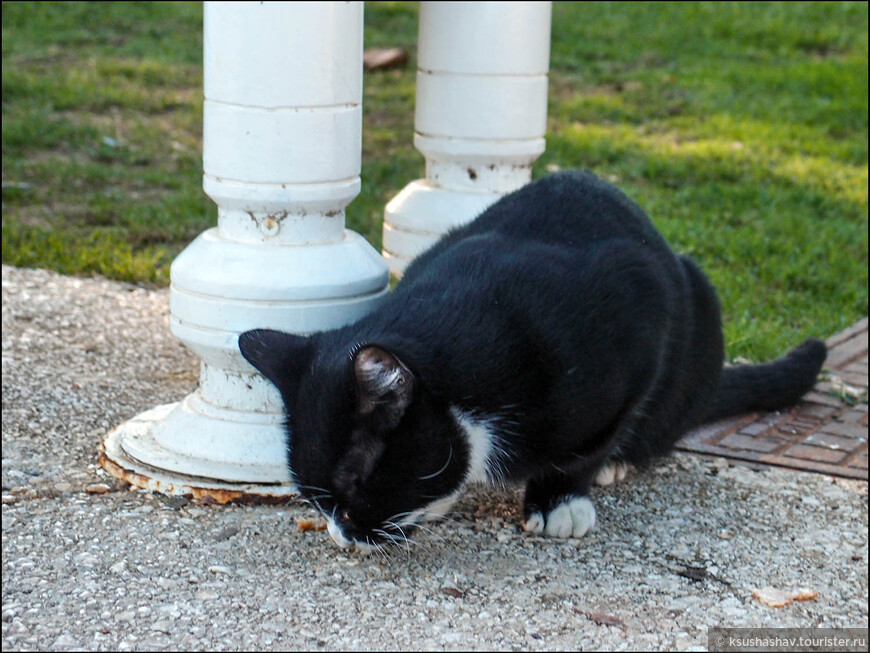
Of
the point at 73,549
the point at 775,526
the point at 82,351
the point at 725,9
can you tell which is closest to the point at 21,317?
the point at 82,351

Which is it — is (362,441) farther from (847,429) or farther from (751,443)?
(847,429)

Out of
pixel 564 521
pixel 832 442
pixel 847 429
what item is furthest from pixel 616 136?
pixel 564 521

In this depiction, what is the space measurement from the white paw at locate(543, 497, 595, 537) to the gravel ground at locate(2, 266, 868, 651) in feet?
0.13

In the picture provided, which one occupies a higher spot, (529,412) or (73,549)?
(529,412)

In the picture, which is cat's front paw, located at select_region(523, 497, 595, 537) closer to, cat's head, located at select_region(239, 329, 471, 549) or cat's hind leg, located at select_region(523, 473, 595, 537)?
cat's hind leg, located at select_region(523, 473, 595, 537)

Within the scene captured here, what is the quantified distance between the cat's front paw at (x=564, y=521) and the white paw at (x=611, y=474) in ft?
1.11

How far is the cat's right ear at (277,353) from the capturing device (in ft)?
8.32

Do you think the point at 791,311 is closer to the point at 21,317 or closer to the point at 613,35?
the point at 21,317

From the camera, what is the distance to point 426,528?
108 inches

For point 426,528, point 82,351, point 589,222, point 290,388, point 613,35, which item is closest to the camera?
point 290,388

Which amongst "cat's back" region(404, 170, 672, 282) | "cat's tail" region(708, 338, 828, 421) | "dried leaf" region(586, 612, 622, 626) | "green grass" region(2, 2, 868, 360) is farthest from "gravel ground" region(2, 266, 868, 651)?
"green grass" region(2, 2, 868, 360)

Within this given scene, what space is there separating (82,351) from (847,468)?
105 inches

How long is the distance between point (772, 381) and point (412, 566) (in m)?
1.82

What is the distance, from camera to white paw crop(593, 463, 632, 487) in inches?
127
